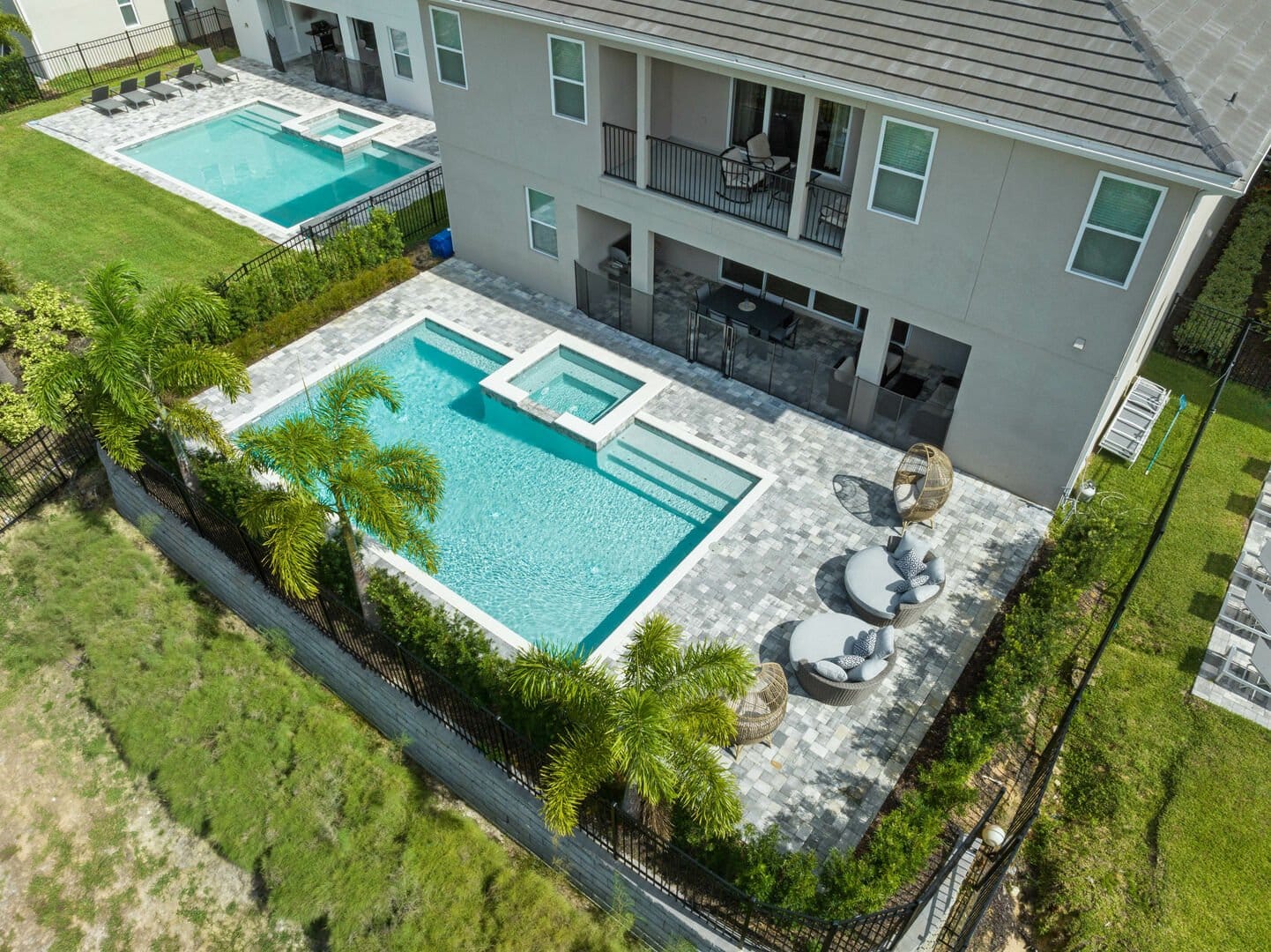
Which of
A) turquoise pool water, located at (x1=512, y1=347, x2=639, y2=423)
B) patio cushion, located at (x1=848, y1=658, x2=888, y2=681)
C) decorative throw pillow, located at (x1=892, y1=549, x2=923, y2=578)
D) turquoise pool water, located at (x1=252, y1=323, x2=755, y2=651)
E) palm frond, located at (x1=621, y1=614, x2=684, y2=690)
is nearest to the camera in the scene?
palm frond, located at (x1=621, y1=614, x2=684, y2=690)

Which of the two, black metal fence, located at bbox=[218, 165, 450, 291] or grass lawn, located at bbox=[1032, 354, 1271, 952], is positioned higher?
black metal fence, located at bbox=[218, 165, 450, 291]

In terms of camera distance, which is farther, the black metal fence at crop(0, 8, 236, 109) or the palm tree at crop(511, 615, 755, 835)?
the black metal fence at crop(0, 8, 236, 109)

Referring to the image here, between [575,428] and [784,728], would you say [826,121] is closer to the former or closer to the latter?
[575,428]

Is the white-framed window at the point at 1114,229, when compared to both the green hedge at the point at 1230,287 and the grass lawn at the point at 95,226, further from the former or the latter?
the grass lawn at the point at 95,226

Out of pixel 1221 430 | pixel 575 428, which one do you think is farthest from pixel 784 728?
pixel 1221 430

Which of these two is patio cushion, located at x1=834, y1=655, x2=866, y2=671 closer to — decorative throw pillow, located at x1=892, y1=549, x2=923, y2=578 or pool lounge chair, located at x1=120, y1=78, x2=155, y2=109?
decorative throw pillow, located at x1=892, y1=549, x2=923, y2=578

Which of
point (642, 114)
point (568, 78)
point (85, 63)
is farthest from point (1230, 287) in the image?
point (85, 63)

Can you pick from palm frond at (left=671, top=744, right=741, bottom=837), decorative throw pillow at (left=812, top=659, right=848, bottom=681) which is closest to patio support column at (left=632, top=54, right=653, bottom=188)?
decorative throw pillow at (left=812, top=659, right=848, bottom=681)
